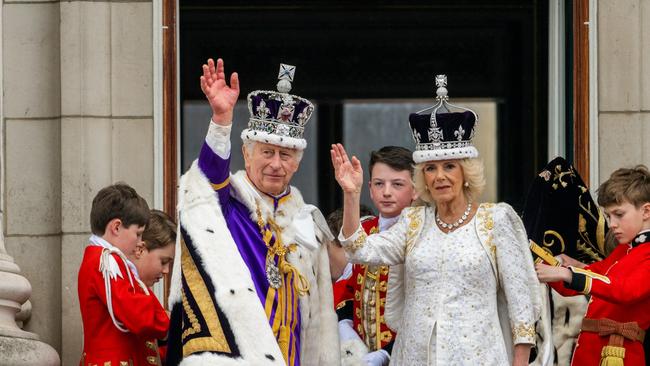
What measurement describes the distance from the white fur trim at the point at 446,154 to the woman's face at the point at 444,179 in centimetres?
4

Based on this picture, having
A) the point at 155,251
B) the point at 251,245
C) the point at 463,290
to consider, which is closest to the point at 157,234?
the point at 155,251

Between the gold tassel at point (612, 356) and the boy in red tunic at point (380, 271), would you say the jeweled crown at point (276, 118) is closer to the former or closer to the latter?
the boy in red tunic at point (380, 271)

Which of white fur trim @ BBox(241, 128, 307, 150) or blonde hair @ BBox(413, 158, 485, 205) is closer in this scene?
blonde hair @ BBox(413, 158, 485, 205)

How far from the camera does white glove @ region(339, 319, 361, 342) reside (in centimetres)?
943

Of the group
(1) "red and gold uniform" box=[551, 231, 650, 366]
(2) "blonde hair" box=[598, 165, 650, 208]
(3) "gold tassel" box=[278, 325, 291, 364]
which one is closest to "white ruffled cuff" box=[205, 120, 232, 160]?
(3) "gold tassel" box=[278, 325, 291, 364]

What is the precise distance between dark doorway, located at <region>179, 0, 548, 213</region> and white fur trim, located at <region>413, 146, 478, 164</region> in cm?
534

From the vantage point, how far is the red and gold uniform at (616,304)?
8938mm

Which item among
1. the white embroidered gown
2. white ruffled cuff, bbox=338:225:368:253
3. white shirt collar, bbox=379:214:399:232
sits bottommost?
the white embroidered gown

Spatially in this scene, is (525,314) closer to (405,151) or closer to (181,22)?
(405,151)

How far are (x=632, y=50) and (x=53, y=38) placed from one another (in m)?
3.30

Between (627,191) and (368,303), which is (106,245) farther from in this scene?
(627,191)

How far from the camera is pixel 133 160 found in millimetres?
10766

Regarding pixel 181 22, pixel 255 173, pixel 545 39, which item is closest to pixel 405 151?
pixel 255 173

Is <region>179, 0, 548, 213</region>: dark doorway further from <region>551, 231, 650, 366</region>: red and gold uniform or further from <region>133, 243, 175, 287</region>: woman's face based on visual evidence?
<region>551, 231, 650, 366</region>: red and gold uniform
